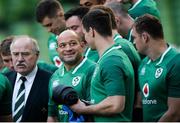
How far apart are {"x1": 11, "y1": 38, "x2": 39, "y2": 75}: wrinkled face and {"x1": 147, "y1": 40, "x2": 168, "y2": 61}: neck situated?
1441 mm

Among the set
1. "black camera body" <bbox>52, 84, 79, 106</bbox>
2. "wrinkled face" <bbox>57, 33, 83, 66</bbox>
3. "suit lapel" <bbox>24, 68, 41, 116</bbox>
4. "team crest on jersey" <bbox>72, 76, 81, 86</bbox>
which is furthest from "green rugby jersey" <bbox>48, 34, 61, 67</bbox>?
"black camera body" <bbox>52, 84, 79, 106</bbox>

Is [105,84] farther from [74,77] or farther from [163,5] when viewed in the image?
[163,5]

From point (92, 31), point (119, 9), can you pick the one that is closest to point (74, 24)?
point (119, 9)

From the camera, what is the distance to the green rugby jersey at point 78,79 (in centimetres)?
854

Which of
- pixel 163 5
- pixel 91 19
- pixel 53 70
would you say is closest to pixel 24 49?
pixel 53 70

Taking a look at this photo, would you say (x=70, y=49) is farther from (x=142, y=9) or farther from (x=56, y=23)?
(x=56, y=23)

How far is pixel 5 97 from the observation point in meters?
8.76

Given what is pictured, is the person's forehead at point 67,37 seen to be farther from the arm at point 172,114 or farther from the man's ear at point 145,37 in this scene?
the arm at point 172,114

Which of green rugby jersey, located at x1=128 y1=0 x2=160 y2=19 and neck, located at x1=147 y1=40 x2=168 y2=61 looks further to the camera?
green rugby jersey, located at x1=128 y1=0 x2=160 y2=19

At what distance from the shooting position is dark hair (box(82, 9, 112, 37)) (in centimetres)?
812

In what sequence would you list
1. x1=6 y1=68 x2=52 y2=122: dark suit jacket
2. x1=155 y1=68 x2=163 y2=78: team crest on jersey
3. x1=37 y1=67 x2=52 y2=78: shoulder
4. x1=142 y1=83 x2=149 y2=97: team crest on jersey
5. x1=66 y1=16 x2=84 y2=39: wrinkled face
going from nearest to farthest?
x1=155 y1=68 x2=163 y2=78: team crest on jersey
x1=142 y1=83 x2=149 y2=97: team crest on jersey
x1=6 y1=68 x2=52 y2=122: dark suit jacket
x1=37 y1=67 x2=52 y2=78: shoulder
x1=66 y1=16 x2=84 y2=39: wrinkled face

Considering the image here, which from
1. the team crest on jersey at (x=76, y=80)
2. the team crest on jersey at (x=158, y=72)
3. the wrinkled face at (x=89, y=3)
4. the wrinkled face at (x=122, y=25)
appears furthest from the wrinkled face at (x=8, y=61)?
the team crest on jersey at (x=158, y=72)

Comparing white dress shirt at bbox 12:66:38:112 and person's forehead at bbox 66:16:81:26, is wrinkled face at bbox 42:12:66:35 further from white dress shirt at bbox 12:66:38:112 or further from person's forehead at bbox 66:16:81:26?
white dress shirt at bbox 12:66:38:112

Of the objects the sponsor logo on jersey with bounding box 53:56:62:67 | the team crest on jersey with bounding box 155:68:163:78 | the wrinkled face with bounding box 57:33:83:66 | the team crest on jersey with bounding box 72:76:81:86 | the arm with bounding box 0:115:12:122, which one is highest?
the wrinkled face with bounding box 57:33:83:66
